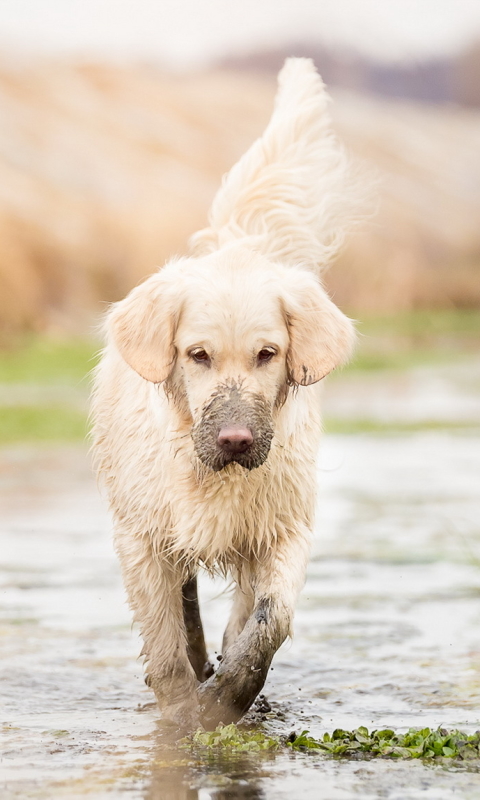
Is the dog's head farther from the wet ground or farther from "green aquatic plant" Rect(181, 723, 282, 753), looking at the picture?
the wet ground

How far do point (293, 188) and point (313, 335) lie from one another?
172 centimetres

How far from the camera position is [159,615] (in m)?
5.20

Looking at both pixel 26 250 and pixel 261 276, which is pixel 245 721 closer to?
pixel 261 276

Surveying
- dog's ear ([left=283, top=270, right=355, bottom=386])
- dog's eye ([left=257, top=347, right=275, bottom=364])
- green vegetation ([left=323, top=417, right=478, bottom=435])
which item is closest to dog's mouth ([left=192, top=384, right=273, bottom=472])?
dog's eye ([left=257, top=347, right=275, bottom=364])

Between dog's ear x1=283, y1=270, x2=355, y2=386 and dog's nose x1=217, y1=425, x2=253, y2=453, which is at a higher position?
dog's ear x1=283, y1=270, x2=355, y2=386

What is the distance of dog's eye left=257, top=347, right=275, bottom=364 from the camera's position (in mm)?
4625

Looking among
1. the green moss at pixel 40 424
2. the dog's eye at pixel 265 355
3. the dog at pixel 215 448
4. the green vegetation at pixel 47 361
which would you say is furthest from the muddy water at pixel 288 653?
the green vegetation at pixel 47 361

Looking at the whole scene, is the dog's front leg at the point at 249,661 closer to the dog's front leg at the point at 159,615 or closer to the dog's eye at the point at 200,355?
the dog's front leg at the point at 159,615

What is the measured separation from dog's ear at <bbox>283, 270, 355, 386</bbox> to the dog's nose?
0.47m

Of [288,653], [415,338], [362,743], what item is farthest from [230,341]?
[415,338]

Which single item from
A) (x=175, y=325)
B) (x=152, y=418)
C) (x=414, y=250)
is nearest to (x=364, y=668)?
(x=152, y=418)

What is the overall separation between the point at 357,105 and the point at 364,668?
88.3ft

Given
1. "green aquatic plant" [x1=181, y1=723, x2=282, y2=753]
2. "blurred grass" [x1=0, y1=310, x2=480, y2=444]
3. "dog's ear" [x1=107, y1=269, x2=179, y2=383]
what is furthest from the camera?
"blurred grass" [x1=0, y1=310, x2=480, y2=444]

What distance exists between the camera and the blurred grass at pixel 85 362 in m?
13.3
